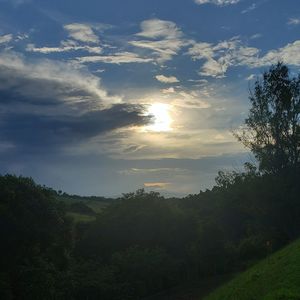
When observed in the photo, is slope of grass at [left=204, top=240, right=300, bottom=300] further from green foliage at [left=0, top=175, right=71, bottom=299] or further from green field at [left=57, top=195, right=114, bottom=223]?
green field at [left=57, top=195, right=114, bottom=223]

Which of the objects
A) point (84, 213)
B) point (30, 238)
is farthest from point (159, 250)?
point (84, 213)

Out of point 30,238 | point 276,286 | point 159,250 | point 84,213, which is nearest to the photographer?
point 276,286

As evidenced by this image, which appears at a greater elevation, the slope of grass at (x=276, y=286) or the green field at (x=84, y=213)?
the green field at (x=84, y=213)

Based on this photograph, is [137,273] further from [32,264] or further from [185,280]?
[32,264]

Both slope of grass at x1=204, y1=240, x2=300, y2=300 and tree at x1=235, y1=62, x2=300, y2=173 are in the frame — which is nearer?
slope of grass at x1=204, y1=240, x2=300, y2=300

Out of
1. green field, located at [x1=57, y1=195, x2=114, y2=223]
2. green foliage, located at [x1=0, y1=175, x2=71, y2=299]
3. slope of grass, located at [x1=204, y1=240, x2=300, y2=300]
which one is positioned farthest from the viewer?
green field, located at [x1=57, y1=195, x2=114, y2=223]

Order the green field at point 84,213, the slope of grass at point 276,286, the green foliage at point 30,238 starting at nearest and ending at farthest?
the slope of grass at point 276,286 < the green foliage at point 30,238 < the green field at point 84,213

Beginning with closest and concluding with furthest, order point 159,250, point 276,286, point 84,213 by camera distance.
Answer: point 276,286 → point 159,250 → point 84,213

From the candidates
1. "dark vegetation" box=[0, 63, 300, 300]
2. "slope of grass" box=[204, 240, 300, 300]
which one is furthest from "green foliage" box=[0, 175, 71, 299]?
"slope of grass" box=[204, 240, 300, 300]

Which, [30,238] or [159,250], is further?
[159,250]

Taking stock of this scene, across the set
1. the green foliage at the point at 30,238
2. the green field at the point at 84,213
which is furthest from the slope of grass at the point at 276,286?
Answer: the green field at the point at 84,213

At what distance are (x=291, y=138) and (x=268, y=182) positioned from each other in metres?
4.96

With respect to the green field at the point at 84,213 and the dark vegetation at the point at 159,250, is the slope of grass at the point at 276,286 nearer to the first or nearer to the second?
the dark vegetation at the point at 159,250

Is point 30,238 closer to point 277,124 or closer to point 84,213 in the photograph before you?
point 277,124
